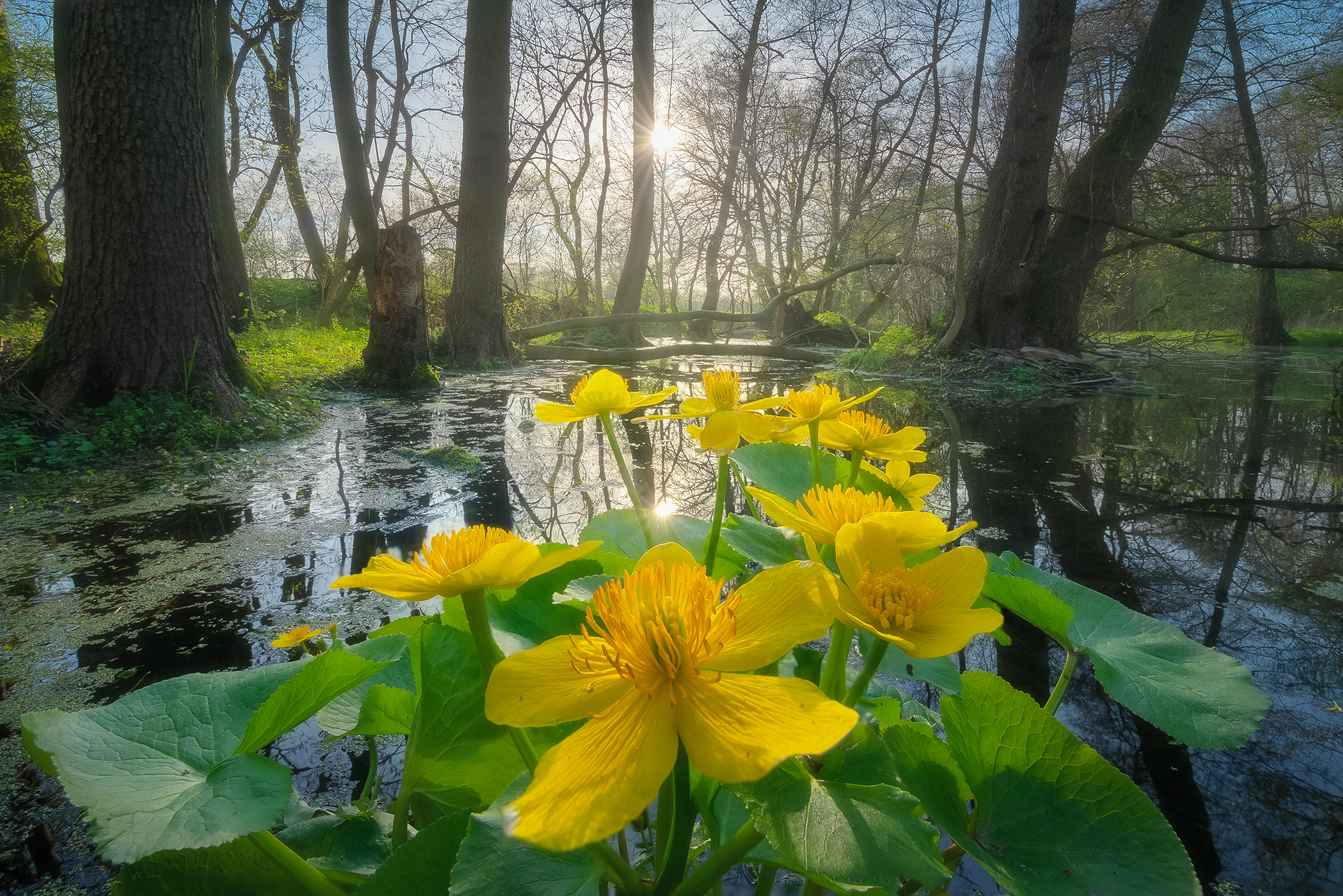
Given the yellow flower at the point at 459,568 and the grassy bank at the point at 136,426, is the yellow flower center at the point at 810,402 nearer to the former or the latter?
the yellow flower at the point at 459,568

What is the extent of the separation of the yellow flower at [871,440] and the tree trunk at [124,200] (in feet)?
12.5

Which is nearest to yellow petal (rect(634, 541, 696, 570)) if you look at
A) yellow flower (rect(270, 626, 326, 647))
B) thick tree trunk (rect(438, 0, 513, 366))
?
yellow flower (rect(270, 626, 326, 647))

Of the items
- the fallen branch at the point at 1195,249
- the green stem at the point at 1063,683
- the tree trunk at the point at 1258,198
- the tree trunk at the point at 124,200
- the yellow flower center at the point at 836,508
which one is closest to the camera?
the yellow flower center at the point at 836,508

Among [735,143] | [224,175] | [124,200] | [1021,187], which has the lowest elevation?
[124,200]

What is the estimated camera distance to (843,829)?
37 cm

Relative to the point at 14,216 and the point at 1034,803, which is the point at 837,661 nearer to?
the point at 1034,803

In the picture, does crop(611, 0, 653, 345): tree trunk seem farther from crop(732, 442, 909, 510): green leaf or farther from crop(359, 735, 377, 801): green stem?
Answer: crop(359, 735, 377, 801): green stem

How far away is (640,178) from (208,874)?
36.1 ft

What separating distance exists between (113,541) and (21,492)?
0.95 m

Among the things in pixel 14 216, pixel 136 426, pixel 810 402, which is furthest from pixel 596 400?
pixel 14 216

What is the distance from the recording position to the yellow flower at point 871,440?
767 mm

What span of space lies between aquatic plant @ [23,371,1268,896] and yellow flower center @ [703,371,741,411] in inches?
8.5

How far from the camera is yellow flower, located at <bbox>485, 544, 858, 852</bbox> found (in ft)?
1.02

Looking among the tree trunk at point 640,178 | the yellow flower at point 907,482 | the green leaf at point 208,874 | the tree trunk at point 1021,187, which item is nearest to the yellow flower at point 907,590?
the yellow flower at point 907,482
